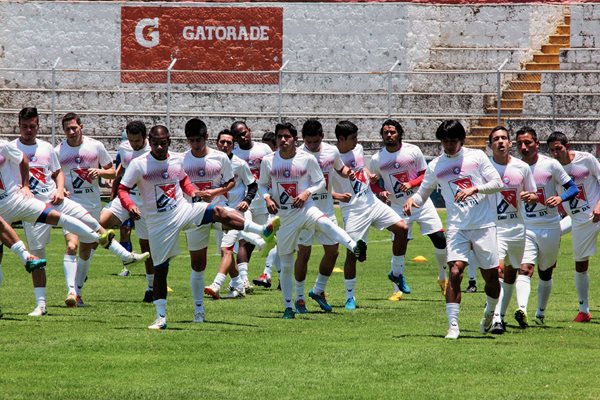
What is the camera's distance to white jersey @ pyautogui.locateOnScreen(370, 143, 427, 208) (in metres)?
19.3

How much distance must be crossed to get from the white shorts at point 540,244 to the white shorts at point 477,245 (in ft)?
5.10

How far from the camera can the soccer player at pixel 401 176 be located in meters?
19.0

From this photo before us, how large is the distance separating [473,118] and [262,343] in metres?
22.7

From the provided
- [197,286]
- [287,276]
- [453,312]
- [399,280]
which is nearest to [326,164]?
[287,276]

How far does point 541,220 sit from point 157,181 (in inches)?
172

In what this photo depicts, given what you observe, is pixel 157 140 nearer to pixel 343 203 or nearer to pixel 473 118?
pixel 343 203

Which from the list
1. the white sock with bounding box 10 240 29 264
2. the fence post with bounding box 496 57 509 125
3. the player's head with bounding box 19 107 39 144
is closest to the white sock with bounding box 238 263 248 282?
the player's head with bounding box 19 107 39 144

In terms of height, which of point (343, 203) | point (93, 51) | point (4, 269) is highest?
point (93, 51)

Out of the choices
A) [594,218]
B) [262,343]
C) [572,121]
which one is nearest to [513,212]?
[594,218]

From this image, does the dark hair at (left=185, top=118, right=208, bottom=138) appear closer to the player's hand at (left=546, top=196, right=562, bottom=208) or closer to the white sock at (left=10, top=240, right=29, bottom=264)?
the white sock at (left=10, top=240, right=29, bottom=264)

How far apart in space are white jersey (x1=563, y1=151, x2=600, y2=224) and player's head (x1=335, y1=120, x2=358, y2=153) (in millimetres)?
3007

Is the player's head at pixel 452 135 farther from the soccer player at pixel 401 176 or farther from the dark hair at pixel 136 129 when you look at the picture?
the dark hair at pixel 136 129

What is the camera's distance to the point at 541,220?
51.5ft

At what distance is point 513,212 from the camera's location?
1488 cm
